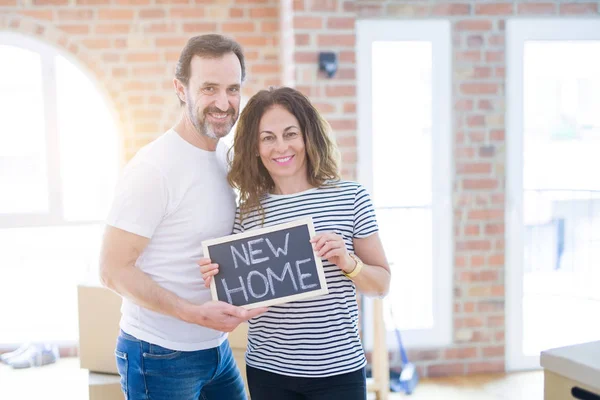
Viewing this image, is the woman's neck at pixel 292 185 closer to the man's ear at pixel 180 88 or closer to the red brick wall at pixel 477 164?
the man's ear at pixel 180 88

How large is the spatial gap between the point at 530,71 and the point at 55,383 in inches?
126

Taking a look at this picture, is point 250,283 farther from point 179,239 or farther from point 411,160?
point 411,160

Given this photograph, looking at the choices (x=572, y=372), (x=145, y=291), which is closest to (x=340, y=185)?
(x=145, y=291)

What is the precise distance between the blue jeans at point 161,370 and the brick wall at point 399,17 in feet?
5.95

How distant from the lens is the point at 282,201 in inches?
63.4

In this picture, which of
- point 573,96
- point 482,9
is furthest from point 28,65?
point 573,96

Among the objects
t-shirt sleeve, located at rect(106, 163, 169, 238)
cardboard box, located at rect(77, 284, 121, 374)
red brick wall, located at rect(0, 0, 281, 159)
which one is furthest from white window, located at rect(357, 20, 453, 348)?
t-shirt sleeve, located at rect(106, 163, 169, 238)

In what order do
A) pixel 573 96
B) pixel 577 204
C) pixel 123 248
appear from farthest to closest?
pixel 577 204 → pixel 573 96 → pixel 123 248

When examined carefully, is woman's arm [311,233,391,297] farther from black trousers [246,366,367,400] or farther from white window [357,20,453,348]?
white window [357,20,453,348]

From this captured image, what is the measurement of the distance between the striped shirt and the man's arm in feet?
0.27

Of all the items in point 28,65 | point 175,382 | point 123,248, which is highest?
point 28,65

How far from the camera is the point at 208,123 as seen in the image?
1626 mm

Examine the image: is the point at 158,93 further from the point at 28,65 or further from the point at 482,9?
the point at 482,9

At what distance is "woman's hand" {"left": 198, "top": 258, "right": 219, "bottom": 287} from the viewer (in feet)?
5.01
